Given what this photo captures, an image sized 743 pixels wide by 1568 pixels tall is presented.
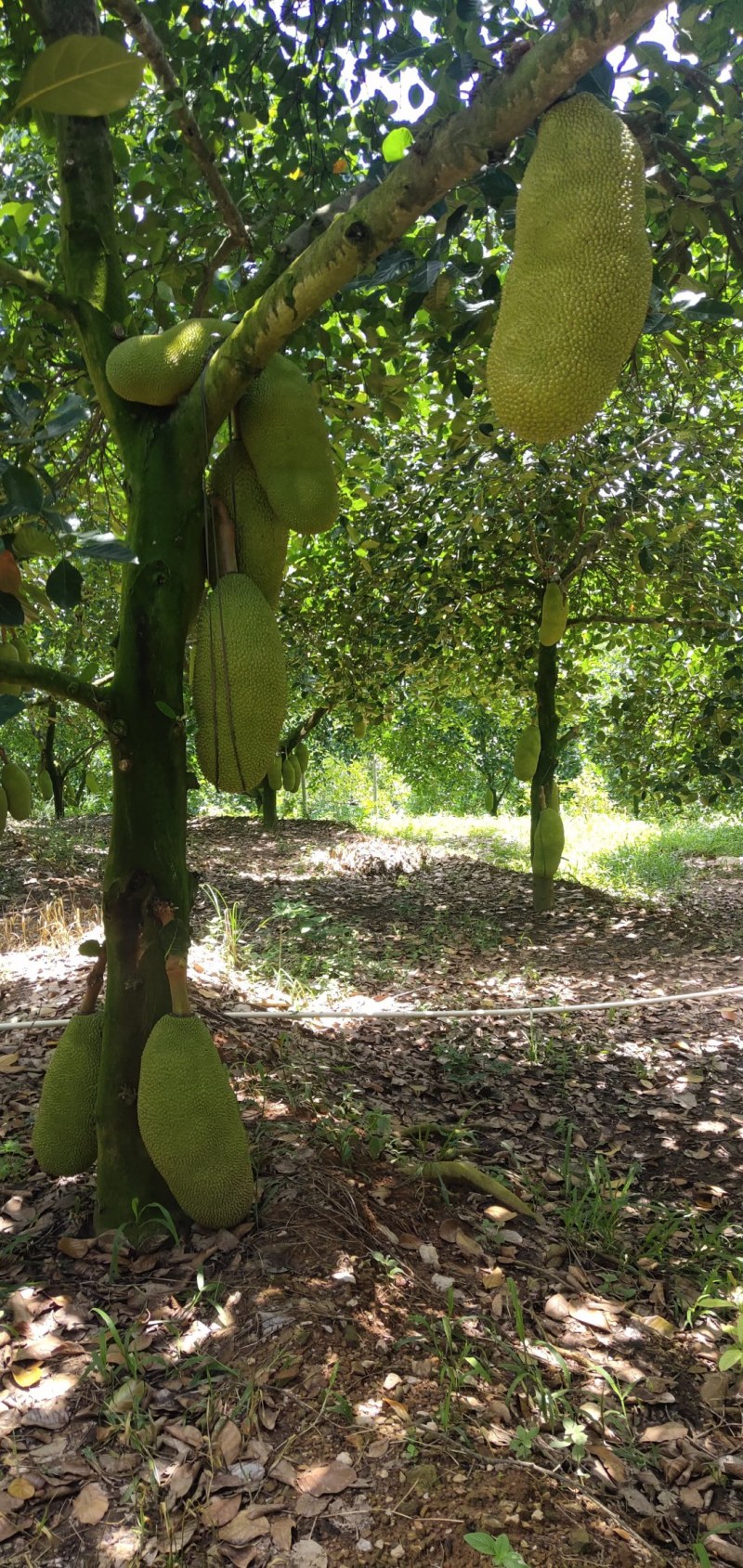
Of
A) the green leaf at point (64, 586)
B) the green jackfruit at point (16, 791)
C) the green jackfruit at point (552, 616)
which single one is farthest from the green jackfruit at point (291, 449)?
the green jackfruit at point (552, 616)

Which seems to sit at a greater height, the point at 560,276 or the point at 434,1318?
the point at 560,276

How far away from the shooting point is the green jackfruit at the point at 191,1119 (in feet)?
6.14

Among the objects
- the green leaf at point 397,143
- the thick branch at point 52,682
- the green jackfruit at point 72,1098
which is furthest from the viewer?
the green jackfruit at point 72,1098

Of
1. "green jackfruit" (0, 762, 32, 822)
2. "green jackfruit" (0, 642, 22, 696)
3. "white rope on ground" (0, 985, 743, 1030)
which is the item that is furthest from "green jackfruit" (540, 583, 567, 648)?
"green jackfruit" (0, 642, 22, 696)

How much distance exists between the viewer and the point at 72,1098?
2.12 m

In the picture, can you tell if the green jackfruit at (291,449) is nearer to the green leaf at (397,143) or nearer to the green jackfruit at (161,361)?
the green jackfruit at (161,361)

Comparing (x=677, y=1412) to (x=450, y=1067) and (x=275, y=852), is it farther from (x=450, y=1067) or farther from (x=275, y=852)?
(x=275, y=852)

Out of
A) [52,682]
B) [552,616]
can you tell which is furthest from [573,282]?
[552,616]

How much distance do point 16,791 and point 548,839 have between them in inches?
121

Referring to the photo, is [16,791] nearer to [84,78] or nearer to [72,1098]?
[72,1098]

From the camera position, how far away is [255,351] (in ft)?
5.40

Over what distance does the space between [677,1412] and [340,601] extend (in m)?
5.00

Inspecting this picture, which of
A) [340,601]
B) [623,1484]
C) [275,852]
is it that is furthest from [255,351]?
[275,852]

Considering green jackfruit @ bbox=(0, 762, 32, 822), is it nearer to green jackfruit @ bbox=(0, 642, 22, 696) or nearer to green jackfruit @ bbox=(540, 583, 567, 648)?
green jackfruit @ bbox=(0, 642, 22, 696)
